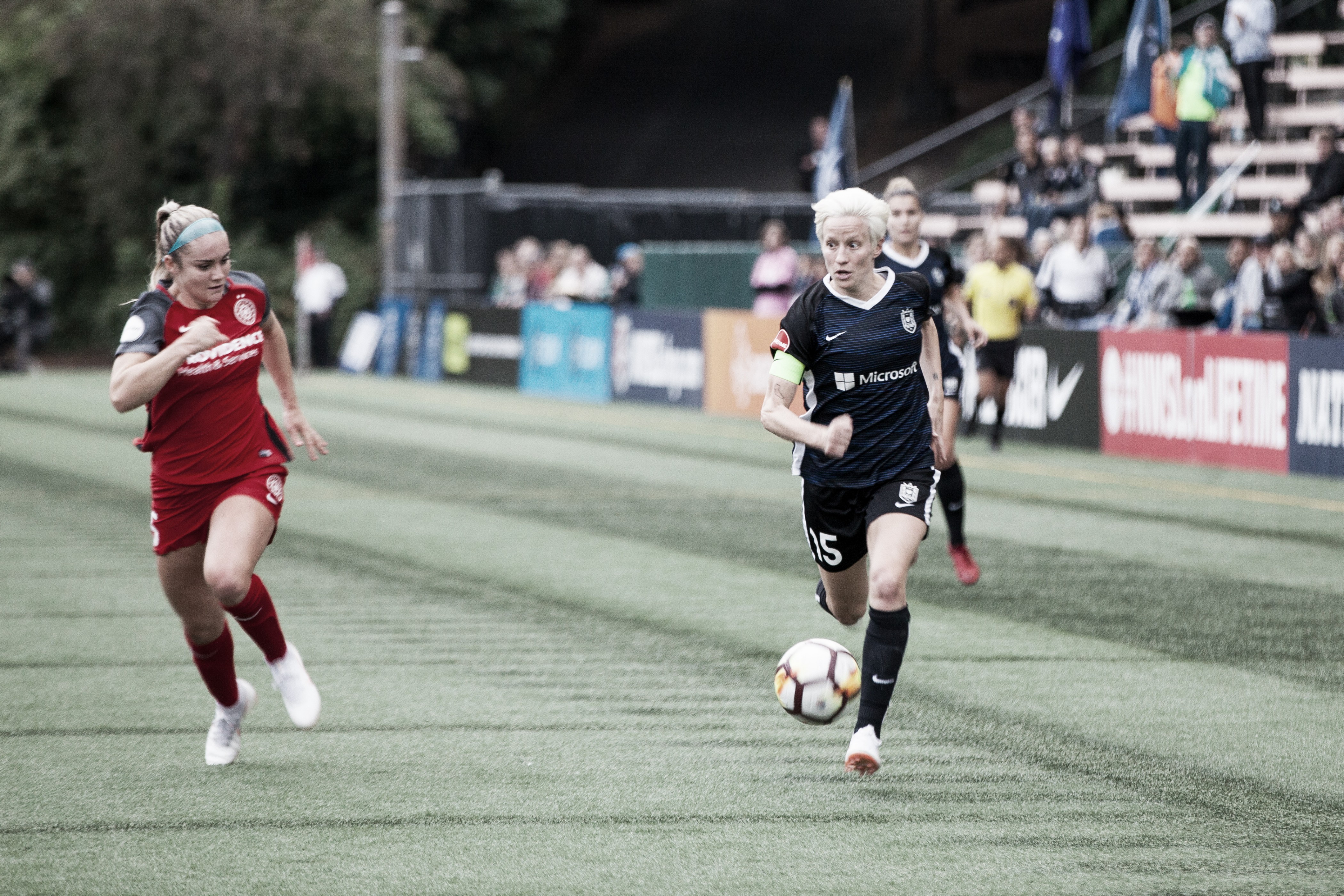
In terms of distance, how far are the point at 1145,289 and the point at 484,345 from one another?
13213 mm

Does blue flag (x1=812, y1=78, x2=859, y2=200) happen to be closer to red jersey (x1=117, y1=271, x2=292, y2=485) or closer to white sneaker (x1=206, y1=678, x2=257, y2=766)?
red jersey (x1=117, y1=271, x2=292, y2=485)

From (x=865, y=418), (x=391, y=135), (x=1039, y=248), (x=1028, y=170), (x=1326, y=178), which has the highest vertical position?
(x=391, y=135)

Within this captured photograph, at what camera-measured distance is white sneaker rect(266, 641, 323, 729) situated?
6871 mm

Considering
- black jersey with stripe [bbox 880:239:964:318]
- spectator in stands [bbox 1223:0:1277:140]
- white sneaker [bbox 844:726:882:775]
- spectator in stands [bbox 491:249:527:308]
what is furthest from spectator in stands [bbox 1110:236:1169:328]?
white sneaker [bbox 844:726:882:775]

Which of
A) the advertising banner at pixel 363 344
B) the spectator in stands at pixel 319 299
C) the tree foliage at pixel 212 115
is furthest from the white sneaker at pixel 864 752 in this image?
the tree foliage at pixel 212 115

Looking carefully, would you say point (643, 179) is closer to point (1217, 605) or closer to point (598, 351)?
point (598, 351)

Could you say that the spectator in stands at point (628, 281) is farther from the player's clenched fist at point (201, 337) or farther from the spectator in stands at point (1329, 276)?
the player's clenched fist at point (201, 337)

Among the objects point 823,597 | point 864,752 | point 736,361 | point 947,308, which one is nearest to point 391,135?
point 736,361

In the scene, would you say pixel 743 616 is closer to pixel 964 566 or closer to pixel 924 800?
pixel 964 566

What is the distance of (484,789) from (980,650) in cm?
334

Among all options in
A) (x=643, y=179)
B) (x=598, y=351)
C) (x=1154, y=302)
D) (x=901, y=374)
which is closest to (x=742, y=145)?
(x=643, y=179)

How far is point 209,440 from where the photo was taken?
6488mm

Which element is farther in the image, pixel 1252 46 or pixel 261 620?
pixel 1252 46

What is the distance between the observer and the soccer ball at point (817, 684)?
6.47m
